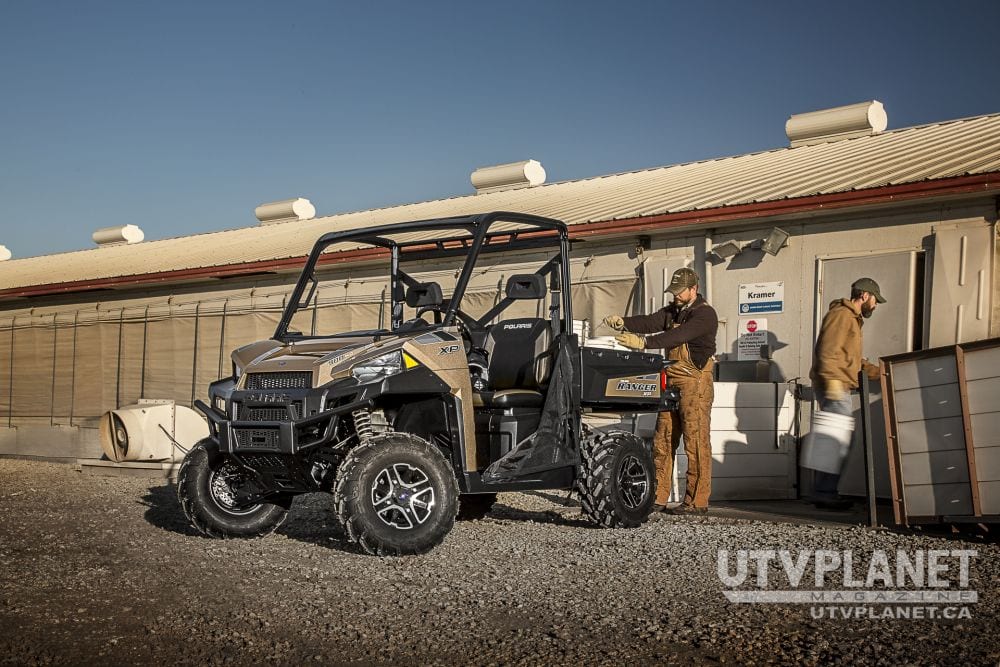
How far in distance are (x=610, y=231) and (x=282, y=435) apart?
20.6 ft

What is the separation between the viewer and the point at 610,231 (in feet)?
38.3

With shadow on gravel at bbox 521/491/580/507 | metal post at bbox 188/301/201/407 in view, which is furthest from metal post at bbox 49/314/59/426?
shadow on gravel at bbox 521/491/580/507

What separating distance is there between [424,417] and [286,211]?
56.5 ft

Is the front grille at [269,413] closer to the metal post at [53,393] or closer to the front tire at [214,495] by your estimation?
the front tire at [214,495]

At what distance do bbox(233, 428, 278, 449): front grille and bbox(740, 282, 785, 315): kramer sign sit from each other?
6.10 meters

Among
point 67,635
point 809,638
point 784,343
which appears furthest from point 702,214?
point 67,635

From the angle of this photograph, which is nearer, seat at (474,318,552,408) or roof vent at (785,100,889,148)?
seat at (474,318,552,408)

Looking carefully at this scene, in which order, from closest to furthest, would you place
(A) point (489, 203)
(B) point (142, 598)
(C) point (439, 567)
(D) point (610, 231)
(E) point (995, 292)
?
(B) point (142, 598) → (C) point (439, 567) → (E) point (995, 292) → (D) point (610, 231) → (A) point (489, 203)

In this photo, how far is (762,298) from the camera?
10.7 meters

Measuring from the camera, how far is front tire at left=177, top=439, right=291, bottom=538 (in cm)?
697

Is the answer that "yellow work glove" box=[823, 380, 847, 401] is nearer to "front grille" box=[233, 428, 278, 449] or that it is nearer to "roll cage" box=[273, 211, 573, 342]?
"roll cage" box=[273, 211, 573, 342]

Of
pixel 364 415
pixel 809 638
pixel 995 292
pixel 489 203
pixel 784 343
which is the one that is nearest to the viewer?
pixel 809 638

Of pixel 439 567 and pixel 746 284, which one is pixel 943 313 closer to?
pixel 746 284

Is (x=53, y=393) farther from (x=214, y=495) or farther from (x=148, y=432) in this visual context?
(x=214, y=495)
